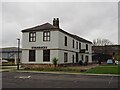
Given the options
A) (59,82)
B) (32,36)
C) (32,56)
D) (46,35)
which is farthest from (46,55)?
(59,82)

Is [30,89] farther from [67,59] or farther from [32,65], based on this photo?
[67,59]

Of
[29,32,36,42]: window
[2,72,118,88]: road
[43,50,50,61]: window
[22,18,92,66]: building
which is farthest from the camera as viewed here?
[29,32,36,42]: window

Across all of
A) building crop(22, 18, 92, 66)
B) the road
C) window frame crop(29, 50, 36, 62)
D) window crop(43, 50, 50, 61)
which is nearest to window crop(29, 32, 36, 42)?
building crop(22, 18, 92, 66)

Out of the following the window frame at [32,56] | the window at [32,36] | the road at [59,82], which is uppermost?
the window at [32,36]

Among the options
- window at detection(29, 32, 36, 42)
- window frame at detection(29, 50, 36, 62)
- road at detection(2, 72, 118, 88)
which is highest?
window at detection(29, 32, 36, 42)

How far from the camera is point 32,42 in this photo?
36.0m

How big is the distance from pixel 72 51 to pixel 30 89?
98.2 feet

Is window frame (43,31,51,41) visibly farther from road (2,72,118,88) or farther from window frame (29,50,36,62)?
road (2,72,118,88)

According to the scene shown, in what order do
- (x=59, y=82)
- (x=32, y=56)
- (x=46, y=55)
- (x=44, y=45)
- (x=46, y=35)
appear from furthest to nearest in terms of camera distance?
(x=32, y=56) → (x=46, y=35) → (x=44, y=45) → (x=46, y=55) → (x=59, y=82)

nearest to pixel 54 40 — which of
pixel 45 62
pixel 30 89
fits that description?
pixel 45 62

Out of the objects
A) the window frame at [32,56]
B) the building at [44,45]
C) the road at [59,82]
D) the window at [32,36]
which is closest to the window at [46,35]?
the building at [44,45]

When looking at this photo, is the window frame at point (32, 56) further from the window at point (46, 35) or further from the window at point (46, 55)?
the window at point (46, 35)

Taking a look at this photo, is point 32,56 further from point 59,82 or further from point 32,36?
point 59,82

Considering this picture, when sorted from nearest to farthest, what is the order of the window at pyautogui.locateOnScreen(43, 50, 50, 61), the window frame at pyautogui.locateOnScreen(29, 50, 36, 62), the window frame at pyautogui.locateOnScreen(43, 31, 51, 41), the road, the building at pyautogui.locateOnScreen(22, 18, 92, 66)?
the road, the building at pyautogui.locateOnScreen(22, 18, 92, 66), the window at pyautogui.locateOnScreen(43, 50, 50, 61), the window frame at pyautogui.locateOnScreen(43, 31, 51, 41), the window frame at pyautogui.locateOnScreen(29, 50, 36, 62)
